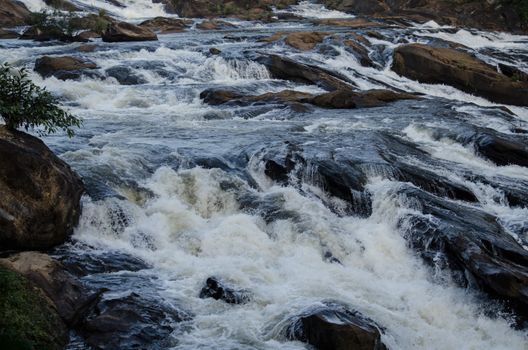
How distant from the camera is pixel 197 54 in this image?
2770cm

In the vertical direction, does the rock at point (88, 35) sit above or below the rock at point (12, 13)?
below

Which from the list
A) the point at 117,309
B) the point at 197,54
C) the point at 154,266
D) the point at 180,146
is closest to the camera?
the point at 117,309

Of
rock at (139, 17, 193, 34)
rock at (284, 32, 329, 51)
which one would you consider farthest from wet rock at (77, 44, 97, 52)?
rock at (139, 17, 193, 34)

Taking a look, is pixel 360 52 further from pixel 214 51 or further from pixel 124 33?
pixel 124 33

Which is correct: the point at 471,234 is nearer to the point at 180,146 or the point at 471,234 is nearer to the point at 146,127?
the point at 180,146

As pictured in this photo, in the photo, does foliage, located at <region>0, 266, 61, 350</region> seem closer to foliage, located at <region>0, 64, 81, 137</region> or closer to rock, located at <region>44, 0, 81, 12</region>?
foliage, located at <region>0, 64, 81, 137</region>

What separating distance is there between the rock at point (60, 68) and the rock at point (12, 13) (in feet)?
59.9

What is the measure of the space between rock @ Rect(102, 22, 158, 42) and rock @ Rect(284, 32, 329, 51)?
7.71 meters

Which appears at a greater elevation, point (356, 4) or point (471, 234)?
point (356, 4)

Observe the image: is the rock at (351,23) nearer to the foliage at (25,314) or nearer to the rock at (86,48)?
the rock at (86,48)

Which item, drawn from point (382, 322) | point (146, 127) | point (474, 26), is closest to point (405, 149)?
point (146, 127)

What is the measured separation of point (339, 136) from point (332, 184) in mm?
4205

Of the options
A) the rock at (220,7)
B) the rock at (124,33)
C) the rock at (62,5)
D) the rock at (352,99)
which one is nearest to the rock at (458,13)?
the rock at (220,7)

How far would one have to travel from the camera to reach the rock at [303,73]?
2447 centimetres
